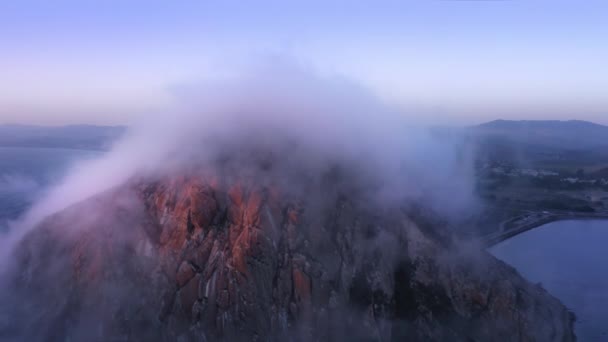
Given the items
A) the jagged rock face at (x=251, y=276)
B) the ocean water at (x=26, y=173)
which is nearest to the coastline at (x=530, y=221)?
the jagged rock face at (x=251, y=276)

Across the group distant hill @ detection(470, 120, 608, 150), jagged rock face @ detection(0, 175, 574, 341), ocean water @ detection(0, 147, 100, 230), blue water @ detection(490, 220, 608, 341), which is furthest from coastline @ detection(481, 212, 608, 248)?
distant hill @ detection(470, 120, 608, 150)

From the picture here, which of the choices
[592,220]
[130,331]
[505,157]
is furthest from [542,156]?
[130,331]

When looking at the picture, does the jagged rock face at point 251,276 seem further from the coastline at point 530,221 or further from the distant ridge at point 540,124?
the distant ridge at point 540,124

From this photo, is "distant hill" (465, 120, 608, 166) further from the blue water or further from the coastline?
the blue water

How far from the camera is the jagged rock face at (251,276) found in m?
15.4

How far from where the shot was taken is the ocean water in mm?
31688

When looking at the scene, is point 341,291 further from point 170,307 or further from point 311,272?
point 170,307

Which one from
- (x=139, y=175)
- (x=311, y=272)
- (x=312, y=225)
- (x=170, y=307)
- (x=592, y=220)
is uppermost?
(x=139, y=175)

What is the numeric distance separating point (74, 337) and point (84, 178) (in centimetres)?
1334

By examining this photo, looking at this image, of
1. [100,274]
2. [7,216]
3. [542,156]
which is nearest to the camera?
[100,274]

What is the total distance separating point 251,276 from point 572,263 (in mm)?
27904

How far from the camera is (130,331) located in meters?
15.0

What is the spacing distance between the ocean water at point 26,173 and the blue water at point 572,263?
32991 mm

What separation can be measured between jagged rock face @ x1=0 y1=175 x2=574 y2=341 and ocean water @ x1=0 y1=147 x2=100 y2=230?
10.3 meters
